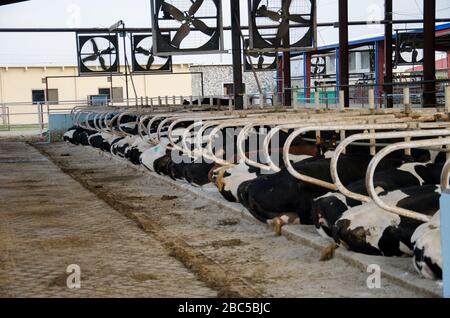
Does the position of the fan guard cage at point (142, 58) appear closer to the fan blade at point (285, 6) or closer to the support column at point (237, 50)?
the support column at point (237, 50)

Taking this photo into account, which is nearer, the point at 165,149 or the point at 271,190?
the point at 271,190

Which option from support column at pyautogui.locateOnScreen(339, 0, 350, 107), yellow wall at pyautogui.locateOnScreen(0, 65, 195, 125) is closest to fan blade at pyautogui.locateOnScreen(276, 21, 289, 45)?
support column at pyautogui.locateOnScreen(339, 0, 350, 107)

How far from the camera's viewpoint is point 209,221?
31.9ft

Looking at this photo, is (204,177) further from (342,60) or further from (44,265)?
(342,60)

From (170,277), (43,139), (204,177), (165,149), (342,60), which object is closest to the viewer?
(170,277)

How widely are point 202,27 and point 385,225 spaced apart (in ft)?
30.1

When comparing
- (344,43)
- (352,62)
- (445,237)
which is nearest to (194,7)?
(344,43)

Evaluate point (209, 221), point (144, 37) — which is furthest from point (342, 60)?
point (209, 221)

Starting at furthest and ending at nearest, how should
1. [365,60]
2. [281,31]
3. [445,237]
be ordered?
[365,60], [281,31], [445,237]

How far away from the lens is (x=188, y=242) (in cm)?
845

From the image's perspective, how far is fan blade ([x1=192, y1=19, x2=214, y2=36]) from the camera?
15016 mm

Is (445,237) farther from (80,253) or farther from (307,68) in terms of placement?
(307,68)

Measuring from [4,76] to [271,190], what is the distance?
133 ft

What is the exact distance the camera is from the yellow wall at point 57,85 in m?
46.2
